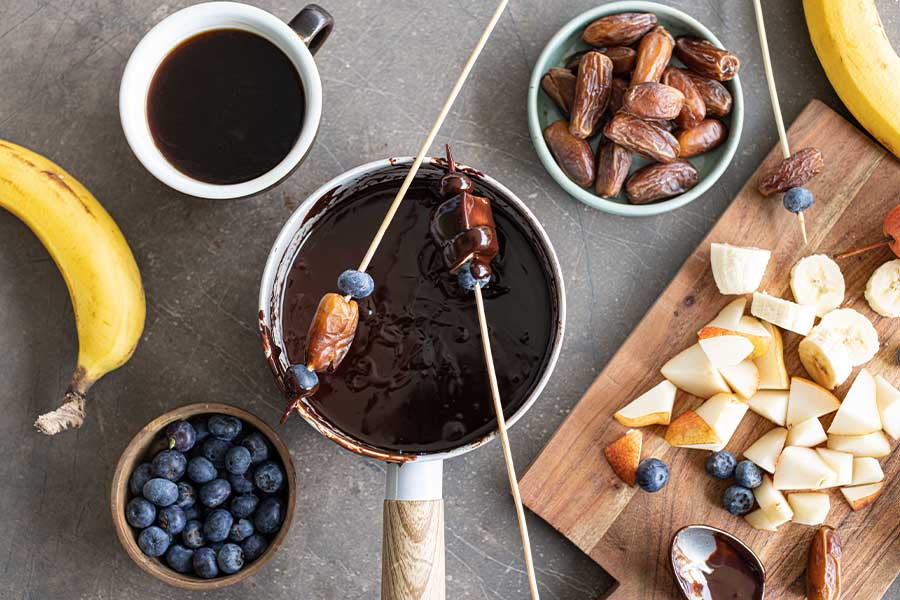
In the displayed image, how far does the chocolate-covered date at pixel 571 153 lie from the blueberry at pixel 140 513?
3.17 ft

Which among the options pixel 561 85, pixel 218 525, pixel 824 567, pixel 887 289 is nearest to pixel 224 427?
pixel 218 525

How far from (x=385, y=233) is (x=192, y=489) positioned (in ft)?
1.89

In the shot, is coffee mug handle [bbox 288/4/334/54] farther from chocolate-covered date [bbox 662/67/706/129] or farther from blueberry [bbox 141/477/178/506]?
blueberry [bbox 141/477/178/506]

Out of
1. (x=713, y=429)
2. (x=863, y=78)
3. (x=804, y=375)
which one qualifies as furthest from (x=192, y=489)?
(x=863, y=78)

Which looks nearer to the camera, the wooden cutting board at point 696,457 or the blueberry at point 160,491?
the blueberry at point 160,491

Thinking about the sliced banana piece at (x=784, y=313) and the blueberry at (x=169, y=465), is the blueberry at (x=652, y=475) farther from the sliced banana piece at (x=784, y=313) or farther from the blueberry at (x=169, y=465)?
the blueberry at (x=169, y=465)

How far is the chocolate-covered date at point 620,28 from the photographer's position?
1526mm

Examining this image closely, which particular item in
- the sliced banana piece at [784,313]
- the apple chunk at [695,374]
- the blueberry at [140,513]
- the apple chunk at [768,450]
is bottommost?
the blueberry at [140,513]

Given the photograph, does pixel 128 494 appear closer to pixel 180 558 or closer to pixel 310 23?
pixel 180 558

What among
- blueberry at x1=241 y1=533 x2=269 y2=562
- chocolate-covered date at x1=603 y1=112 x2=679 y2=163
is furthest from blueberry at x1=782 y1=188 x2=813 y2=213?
blueberry at x1=241 y1=533 x2=269 y2=562

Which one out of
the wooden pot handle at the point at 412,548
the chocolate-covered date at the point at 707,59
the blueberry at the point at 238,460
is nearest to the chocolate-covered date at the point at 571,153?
the chocolate-covered date at the point at 707,59

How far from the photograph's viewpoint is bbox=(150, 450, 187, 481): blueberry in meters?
1.40

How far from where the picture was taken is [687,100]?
4.97 ft

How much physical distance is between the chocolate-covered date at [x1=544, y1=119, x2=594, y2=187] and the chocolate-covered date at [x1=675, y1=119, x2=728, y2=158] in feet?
0.57
